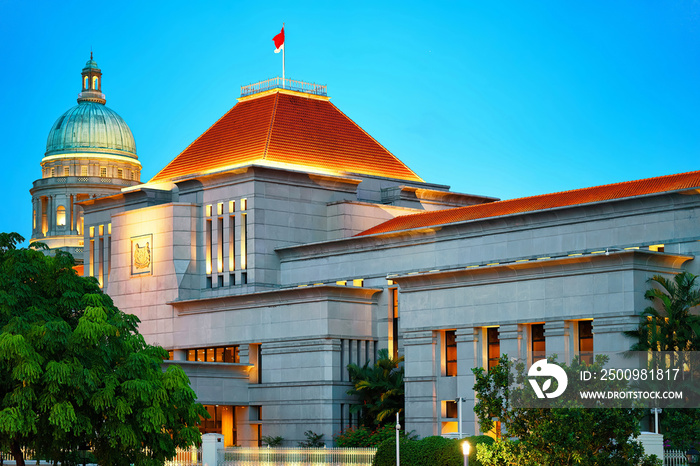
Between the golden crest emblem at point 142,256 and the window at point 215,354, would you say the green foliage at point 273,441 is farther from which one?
the golden crest emblem at point 142,256

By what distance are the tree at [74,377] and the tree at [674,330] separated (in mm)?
17706

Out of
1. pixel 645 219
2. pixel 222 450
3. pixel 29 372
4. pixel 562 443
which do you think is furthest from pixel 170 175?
pixel 562 443

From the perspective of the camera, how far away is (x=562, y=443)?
33625 mm

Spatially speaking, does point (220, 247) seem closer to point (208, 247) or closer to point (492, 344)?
point (208, 247)

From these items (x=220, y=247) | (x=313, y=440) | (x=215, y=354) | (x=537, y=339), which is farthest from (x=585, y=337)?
(x=220, y=247)

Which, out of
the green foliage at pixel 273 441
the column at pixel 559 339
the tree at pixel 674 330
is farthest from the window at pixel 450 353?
the green foliage at pixel 273 441

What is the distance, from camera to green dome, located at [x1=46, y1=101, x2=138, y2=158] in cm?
12588

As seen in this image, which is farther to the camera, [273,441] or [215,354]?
[215,354]

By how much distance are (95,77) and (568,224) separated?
89953 millimetres

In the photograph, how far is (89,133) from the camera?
414 ft

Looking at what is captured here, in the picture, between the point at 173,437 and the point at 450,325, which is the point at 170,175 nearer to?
the point at 450,325

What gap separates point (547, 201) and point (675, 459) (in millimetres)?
19911

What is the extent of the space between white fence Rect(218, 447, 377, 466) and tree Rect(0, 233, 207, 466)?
745cm

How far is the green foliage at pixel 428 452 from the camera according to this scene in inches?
1686
